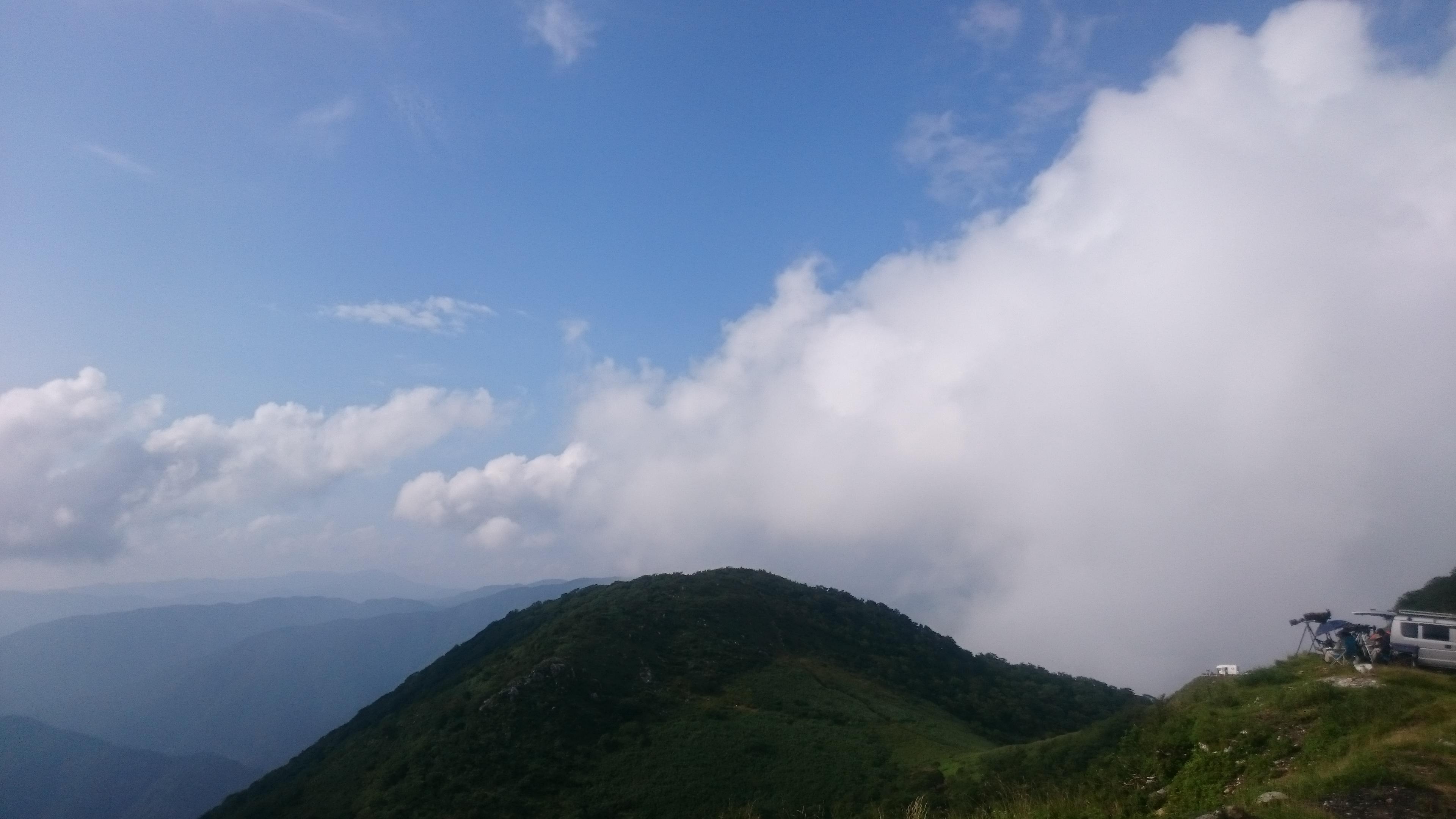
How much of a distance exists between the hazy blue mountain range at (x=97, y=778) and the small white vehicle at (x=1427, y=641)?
163 m

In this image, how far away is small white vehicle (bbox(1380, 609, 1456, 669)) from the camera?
2291 centimetres

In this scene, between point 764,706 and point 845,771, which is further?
point 764,706

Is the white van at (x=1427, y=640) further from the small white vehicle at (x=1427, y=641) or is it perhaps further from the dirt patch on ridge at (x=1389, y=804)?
the dirt patch on ridge at (x=1389, y=804)

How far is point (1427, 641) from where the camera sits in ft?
75.8

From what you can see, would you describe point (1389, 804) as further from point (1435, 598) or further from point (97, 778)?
point (97, 778)

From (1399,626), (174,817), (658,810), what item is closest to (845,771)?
(658,810)

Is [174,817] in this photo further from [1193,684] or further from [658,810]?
[1193,684]

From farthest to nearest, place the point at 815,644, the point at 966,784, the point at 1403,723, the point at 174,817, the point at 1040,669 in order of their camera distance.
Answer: the point at 174,817 < the point at 1040,669 < the point at 815,644 < the point at 966,784 < the point at 1403,723

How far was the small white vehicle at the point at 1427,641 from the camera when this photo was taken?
22.9m

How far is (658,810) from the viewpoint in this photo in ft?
138

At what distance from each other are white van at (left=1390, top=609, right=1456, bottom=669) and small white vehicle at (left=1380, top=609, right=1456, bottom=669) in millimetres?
11

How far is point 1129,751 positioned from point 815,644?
53328 millimetres

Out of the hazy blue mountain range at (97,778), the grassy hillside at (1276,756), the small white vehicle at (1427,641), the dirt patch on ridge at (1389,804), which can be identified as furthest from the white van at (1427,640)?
the hazy blue mountain range at (97,778)

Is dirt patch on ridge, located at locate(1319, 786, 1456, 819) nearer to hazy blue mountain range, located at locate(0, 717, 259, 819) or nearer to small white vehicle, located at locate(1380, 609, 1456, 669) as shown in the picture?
small white vehicle, located at locate(1380, 609, 1456, 669)
